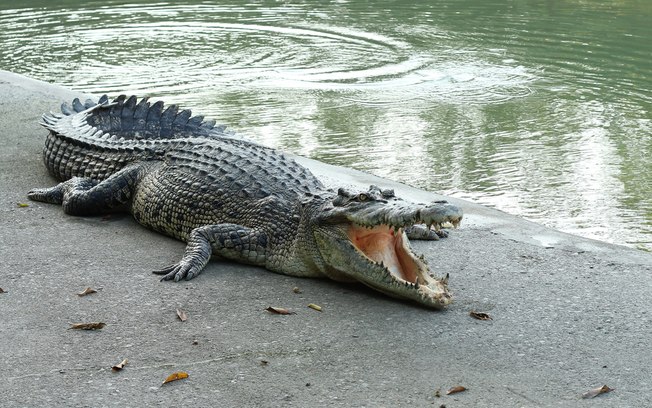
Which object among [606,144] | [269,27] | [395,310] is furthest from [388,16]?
[395,310]

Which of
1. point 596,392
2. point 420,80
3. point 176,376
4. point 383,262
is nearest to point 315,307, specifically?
point 383,262

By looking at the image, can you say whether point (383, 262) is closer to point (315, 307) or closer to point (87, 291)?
point (315, 307)

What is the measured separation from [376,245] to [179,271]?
1044mm

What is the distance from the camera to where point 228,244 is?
5047 mm

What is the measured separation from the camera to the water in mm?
7855

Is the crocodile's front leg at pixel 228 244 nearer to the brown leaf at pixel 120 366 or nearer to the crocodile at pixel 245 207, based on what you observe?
the crocodile at pixel 245 207

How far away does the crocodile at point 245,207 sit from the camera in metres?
4.51

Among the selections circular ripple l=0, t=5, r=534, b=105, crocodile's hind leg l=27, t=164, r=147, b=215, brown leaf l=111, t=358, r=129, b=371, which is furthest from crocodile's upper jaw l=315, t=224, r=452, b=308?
circular ripple l=0, t=5, r=534, b=105

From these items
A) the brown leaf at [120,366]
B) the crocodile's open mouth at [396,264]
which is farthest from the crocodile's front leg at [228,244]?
the brown leaf at [120,366]

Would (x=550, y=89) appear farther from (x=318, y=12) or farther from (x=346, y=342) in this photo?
(x=346, y=342)

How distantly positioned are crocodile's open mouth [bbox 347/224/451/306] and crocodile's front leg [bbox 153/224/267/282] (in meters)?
0.63

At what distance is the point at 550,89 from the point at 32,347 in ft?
27.5

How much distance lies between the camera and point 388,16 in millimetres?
16297

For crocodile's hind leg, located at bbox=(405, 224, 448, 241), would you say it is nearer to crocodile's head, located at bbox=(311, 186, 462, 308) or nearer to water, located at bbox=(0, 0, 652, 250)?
crocodile's head, located at bbox=(311, 186, 462, 308)
